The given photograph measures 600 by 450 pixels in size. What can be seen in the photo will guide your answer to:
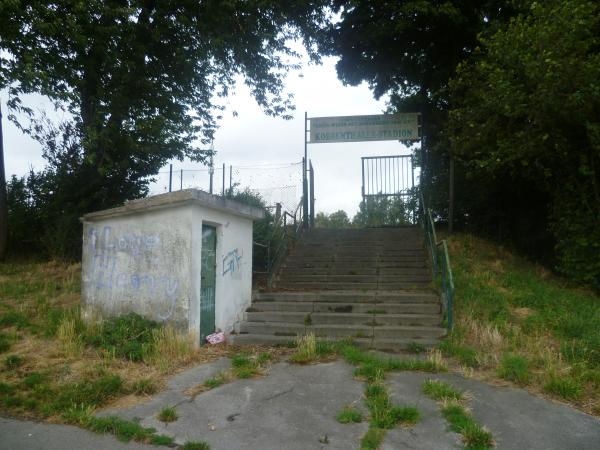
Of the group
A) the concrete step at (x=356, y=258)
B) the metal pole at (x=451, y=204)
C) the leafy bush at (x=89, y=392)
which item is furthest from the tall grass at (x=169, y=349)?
the metal pole at (x=451, y=204)

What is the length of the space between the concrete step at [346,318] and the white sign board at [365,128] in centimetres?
748

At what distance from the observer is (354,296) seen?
882 centimetres

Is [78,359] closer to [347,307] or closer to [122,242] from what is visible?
[122,242]

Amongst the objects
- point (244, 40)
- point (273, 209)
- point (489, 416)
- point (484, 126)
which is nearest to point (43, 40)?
point (244, 40)

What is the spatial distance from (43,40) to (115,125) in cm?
225

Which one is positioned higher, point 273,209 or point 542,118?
point 542,118

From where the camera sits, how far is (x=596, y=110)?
28.9 feet

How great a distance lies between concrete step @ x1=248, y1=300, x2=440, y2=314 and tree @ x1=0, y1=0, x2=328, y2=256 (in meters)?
4.96

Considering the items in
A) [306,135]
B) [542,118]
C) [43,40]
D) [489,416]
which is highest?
[43,40]

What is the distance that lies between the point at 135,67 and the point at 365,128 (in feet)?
21.6

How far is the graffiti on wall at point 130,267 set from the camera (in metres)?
7.20

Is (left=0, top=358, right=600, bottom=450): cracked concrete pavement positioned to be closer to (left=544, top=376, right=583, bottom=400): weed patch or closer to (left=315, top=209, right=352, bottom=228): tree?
(left=544, top=376, right=583, bottom=400): weed patch

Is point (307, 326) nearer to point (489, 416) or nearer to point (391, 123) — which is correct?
point (489, 416)

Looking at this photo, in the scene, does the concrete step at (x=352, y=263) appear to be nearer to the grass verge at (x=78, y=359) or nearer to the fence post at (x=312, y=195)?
the fence post at (x=312, y=195)
